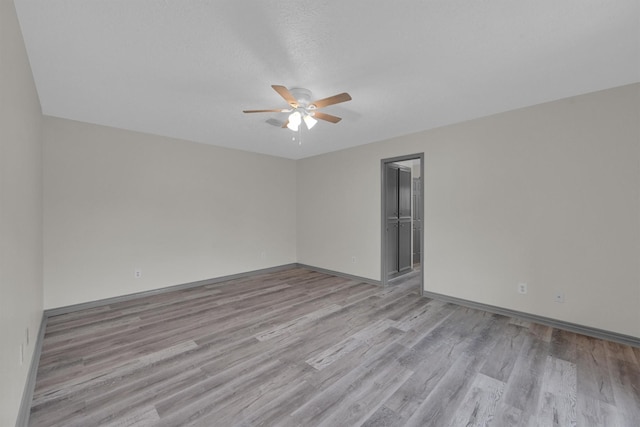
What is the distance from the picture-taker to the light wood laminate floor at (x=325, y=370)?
158 cm

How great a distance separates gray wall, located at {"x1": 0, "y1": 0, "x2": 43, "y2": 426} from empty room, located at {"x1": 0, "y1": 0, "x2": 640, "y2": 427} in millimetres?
28

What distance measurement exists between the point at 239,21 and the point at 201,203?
3.28 m

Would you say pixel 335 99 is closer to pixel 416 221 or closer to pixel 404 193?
pixel 404 193

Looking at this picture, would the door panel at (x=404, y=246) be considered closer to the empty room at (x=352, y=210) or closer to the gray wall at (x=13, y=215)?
the empty room at (x=352, y=210)

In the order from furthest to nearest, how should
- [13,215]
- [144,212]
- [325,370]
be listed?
[144,212] < [325,370] < [13,215]

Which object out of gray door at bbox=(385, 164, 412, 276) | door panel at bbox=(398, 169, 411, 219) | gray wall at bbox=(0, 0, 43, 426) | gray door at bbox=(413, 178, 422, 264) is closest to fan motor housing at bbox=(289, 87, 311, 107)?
gray wall at bbox=(0, 0, 43, 426)

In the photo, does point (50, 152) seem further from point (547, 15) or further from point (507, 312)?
point (507, 312)

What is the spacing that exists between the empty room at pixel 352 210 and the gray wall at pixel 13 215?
0.03m

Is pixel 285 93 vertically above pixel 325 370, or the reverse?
pixel 285 93

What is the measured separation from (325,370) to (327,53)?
95.2 inches

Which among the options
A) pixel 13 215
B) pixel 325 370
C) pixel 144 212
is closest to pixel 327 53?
pixel 13 215

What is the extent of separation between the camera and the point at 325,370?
6.59 ft

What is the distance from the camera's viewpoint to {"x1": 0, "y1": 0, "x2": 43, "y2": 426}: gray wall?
1194 millimetres

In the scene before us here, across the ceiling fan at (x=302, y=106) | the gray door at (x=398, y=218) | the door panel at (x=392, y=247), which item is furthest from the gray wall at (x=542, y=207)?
the ceiling fan at (x=302, y=106)
